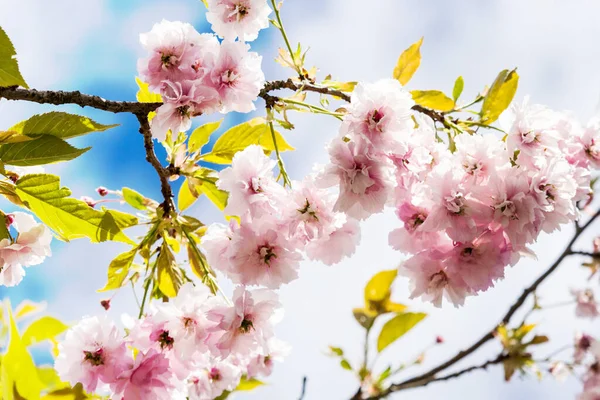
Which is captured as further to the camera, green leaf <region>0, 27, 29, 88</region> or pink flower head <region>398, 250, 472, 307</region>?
pink flower head <region>398, 250, 472, 307</region>

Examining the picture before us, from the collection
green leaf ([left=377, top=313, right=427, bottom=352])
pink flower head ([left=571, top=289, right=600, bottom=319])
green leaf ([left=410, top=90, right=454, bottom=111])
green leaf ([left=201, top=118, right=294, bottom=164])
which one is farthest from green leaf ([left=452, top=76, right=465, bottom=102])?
pink flower head ([left=571, top=289, right=600, bottom=319])

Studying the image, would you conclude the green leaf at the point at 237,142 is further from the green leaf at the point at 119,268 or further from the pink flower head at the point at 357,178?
the pink flower head at the point at 357,178

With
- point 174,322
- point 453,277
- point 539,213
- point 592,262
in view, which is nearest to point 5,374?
point 174,322

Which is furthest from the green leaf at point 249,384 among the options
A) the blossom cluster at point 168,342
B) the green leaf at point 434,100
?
the green leaf at point 434,100

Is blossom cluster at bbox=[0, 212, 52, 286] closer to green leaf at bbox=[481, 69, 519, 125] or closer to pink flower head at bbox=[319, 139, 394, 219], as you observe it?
pink flower head at bbox=[319, 139, 394, 219]

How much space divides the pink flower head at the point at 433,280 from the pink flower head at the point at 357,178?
15cm

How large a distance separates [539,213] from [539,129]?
15cm

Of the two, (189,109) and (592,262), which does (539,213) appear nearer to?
(189,109)

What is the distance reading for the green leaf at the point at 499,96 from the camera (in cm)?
116

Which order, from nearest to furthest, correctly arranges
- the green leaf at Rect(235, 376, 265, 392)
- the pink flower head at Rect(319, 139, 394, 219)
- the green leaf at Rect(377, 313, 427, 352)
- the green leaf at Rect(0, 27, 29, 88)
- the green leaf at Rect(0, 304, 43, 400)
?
the green leaf at Rect(0, 27, 29, 88) < the pink flower head at Rect(319, 139, 394, 219) < the green leaf at Rect(0, 304, 43, 400) < the green leaf at Rect(235, 376, 265, 392) < the green leaf at Rect(377, 313, 427, 352)

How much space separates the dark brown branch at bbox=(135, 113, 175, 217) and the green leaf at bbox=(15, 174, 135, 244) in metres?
0.20

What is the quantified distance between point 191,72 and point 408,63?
0.56m

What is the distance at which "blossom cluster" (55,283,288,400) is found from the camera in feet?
2.85

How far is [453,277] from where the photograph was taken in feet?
2.95
